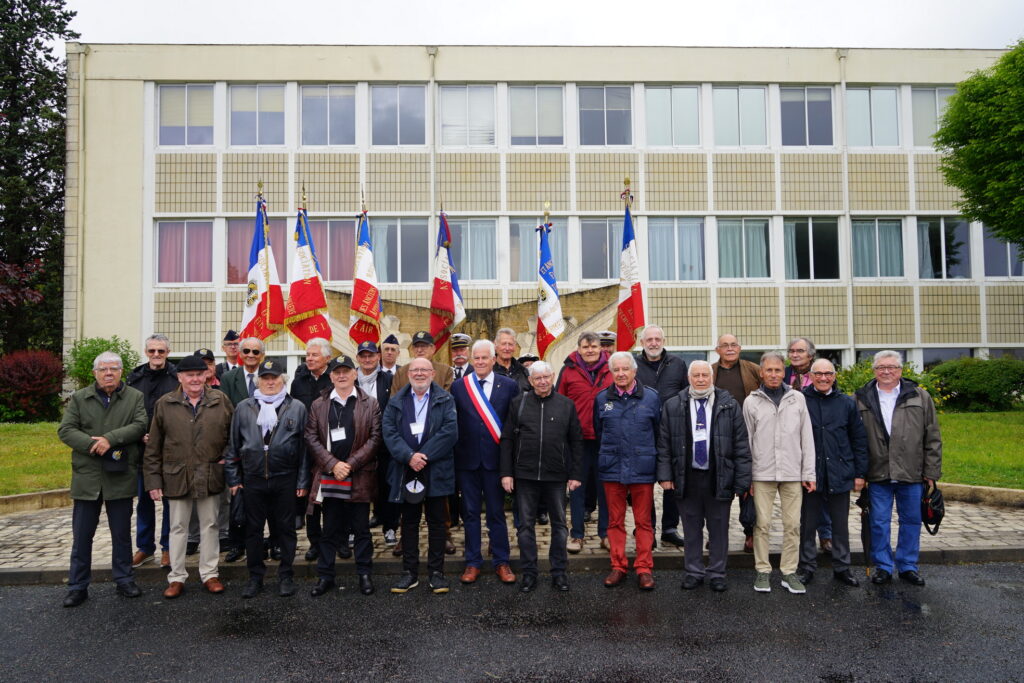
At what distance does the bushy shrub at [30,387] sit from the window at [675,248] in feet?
53.5

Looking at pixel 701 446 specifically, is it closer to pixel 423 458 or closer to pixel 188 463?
→ pixel 423 458

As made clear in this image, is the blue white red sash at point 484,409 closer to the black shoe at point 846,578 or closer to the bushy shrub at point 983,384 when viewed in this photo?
the black shoe at point 846,578

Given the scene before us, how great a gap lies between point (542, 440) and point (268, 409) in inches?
97.6

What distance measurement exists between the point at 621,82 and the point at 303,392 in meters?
15.8

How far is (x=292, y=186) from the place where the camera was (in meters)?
19.6

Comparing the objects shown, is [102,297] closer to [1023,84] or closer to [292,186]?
[292,186]

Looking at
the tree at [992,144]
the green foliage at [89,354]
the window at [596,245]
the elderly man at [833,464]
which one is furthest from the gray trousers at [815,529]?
the green foliage at [89,354]

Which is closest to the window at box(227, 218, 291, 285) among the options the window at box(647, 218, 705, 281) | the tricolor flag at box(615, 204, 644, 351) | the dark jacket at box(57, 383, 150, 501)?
the window at box(647, 218, 705, 281)

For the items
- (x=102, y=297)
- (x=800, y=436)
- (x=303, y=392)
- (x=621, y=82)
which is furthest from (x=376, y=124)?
(x=800, y=436)

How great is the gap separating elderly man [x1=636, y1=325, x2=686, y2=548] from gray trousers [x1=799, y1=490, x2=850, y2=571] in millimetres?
1323

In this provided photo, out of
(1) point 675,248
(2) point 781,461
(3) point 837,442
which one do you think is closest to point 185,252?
(1) point 675,248

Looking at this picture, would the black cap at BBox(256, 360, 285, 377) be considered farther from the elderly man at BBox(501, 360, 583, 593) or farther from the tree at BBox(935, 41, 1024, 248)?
the tree at BBox(935, 41, 1024, 248)

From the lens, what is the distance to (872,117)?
20.4 meters

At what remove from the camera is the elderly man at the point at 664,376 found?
749 cm
